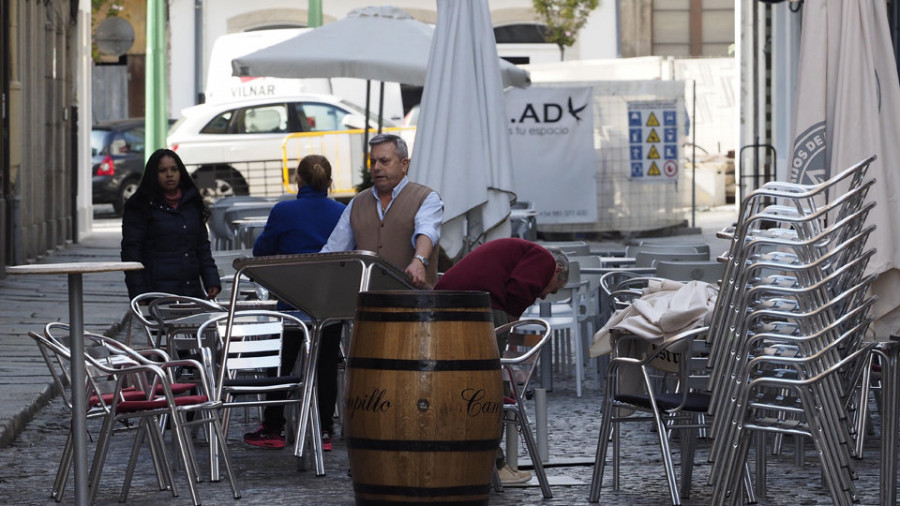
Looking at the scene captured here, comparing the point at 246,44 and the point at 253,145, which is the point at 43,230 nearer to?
the point at 253,145

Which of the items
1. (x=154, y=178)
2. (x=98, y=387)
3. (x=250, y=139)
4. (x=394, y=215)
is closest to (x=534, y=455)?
(x=394, y=215)

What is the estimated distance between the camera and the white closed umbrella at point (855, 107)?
7176mm

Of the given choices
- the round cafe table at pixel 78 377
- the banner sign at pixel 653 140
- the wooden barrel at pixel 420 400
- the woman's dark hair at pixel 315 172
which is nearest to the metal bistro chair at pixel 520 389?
the wooden barrel at pixel 420 400

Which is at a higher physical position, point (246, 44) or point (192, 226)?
point (246, 44)

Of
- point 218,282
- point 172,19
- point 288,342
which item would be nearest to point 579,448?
point 288,342

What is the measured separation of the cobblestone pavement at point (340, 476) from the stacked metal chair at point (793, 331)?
990 millimetres

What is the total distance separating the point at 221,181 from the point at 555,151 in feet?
25.9

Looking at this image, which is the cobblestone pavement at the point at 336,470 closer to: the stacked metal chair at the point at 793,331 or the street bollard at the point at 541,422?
the street bollard at the point at 541,422

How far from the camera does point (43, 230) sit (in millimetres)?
19281

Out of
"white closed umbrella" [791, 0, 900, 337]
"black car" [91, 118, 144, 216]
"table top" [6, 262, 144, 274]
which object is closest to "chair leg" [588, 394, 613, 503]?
"white closed umbrella" [791, 0, 900, 337]

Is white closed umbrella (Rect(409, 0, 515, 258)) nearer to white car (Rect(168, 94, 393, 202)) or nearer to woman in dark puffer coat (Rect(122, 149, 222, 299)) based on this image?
woman in dark puffer coat (Rect(122, 149, 222, 299))

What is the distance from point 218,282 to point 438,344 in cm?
369

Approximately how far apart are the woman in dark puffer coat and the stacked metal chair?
3.93 meters

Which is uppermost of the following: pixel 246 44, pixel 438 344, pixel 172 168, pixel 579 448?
pixel 246 44
